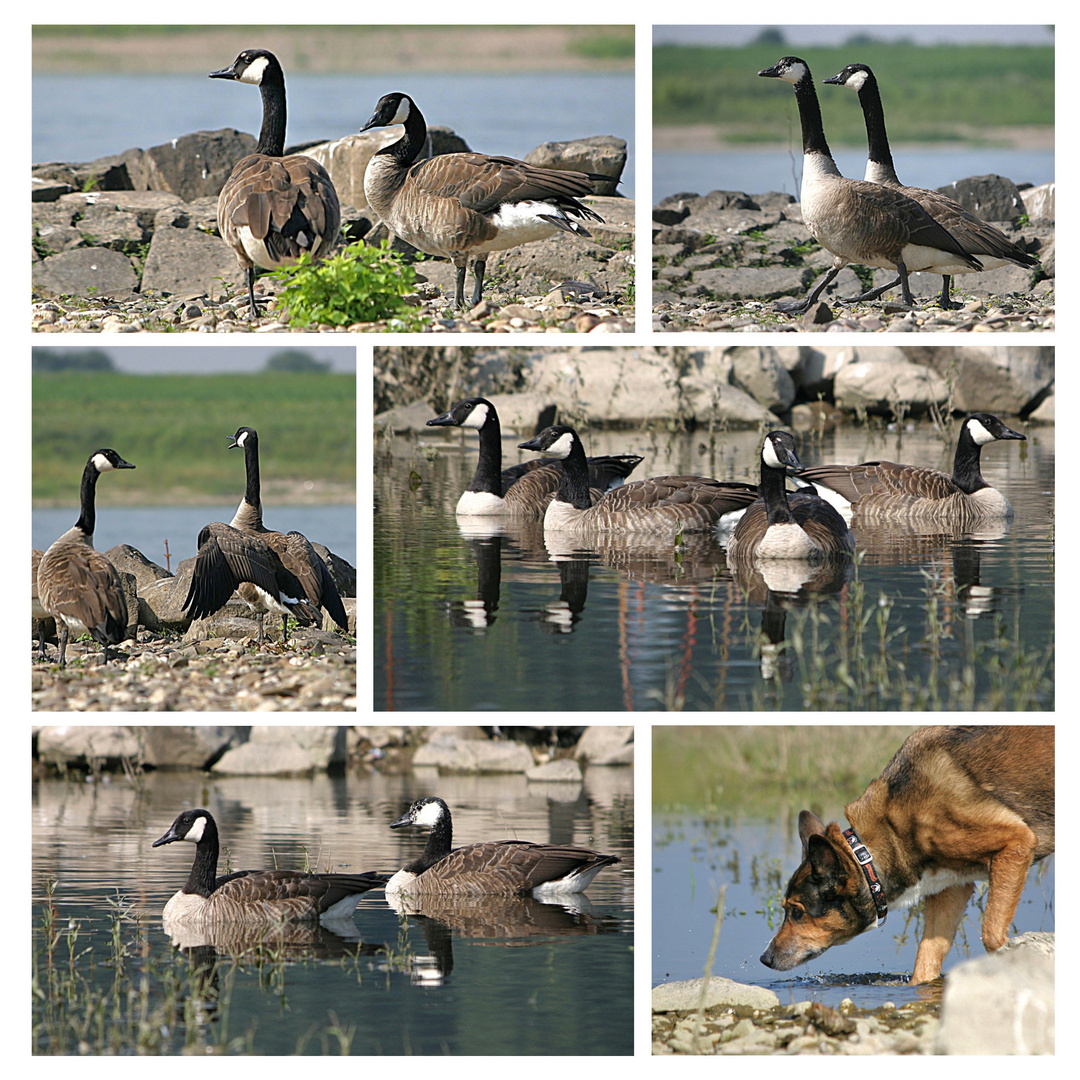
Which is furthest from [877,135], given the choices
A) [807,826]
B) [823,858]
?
[823,858]

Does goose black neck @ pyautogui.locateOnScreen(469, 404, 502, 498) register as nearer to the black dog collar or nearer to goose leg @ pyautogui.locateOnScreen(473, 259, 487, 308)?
goose leg @ pyautogui.locateOnScreen(473, 259, 487, 308)

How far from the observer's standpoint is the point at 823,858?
695 centimetres

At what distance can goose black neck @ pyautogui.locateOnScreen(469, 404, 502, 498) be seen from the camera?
10.1 m

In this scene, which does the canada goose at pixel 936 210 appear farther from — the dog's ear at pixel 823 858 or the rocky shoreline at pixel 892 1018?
the rocky shoreline at pixel 892 1018

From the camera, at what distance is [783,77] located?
810 cm

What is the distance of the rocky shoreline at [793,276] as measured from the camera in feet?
25.6

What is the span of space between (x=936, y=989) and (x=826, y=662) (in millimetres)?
1776

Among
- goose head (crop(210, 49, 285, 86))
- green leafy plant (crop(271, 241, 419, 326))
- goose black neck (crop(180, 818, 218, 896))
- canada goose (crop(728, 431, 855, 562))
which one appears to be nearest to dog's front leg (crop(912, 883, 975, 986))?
canada goose (crop(728, 431, 855, 562))

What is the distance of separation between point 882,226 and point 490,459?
3609 mm

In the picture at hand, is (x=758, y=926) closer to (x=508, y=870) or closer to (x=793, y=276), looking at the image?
(x=508, y=870)

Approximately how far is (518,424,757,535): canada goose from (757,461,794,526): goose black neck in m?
0.63

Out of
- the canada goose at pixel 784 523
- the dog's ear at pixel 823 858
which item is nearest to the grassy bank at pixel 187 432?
the canada goose at pixel 784 523

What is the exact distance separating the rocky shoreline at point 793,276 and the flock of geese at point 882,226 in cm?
21
